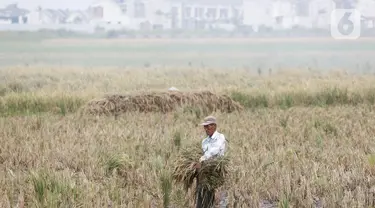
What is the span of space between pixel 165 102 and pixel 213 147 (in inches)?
328

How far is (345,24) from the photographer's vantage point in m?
28.5

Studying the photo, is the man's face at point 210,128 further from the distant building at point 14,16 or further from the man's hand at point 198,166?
the distant building at point 14,16

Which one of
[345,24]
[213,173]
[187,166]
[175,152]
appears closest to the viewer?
[213,173]

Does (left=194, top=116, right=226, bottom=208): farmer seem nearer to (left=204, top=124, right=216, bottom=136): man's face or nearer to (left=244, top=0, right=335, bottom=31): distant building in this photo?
(left=204, top=124, right=216, bottom=136): man's face

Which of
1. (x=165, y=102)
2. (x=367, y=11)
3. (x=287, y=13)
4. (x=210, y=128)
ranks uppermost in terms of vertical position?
(x=367, y=11)

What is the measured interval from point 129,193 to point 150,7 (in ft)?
82.8

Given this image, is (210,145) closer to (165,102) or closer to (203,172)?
(203,172)

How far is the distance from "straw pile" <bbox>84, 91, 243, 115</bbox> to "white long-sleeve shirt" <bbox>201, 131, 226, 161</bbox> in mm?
7729

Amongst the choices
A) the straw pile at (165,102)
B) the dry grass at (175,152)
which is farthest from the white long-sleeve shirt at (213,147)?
the straw pile at (165,102)

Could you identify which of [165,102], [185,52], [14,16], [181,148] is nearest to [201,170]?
[181,148]

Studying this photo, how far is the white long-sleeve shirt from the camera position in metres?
5.44

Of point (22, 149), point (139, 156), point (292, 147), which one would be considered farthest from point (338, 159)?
point (22, 149)

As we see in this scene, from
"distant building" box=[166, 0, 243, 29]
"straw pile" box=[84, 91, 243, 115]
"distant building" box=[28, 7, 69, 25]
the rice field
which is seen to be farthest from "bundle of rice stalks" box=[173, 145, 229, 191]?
"distant building" box=[166, 0, 243, 29]

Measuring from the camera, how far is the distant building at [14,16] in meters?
28.4
